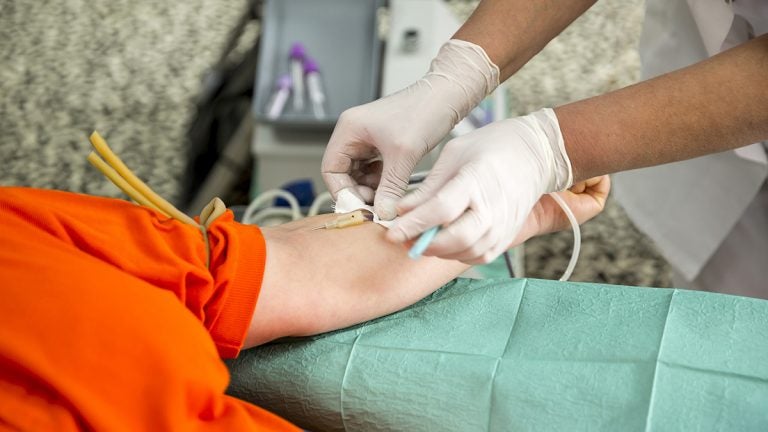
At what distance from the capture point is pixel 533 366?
949 mm

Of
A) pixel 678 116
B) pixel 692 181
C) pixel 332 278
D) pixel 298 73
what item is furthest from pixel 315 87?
pixel 678 116

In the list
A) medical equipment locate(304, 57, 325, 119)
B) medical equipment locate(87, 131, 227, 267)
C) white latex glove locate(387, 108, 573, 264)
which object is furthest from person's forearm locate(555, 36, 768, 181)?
medical equipment locate(304, 57, 325, 119)

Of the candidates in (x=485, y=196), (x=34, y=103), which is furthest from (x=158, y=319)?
(x=34, y=103)

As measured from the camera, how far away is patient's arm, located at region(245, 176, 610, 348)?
994 millimetres

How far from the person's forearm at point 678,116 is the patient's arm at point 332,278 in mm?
256

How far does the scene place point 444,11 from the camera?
2.09 metres

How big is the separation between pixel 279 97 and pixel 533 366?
121 cm

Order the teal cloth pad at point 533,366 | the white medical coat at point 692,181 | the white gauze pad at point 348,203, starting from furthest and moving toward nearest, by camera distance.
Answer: the white medical coat at point 692,181 < the white gauze pad at point 348,203 < the teal cloth pad at point 533,366

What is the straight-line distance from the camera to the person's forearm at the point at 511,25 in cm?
123

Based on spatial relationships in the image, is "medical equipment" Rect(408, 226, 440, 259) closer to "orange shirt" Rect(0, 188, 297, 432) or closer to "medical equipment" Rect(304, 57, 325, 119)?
"orange shirt" Rect(0, 188, 297, 432)

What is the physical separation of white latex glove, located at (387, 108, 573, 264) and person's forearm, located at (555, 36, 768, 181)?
4 cm

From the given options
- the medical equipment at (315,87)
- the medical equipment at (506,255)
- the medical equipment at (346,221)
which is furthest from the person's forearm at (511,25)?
the medical equipment at (315,87)

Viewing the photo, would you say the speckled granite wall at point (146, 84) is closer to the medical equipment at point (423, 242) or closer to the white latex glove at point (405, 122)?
the white latex glove at point (405, 122)

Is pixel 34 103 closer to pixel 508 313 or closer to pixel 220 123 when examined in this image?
pixel 220 123
